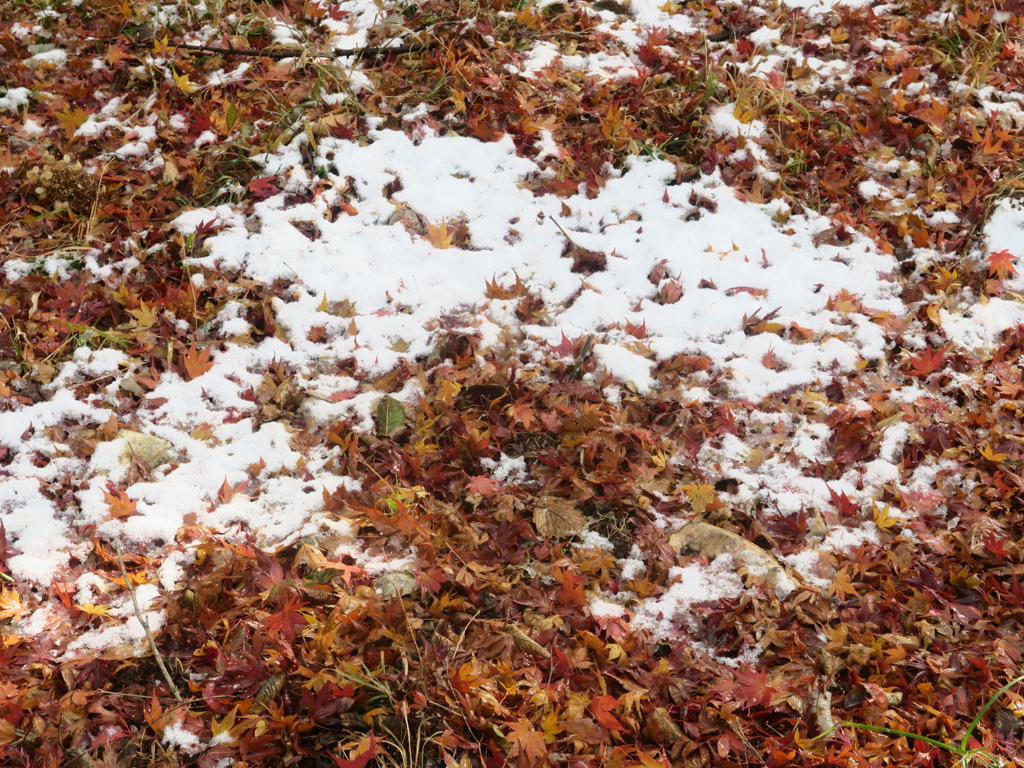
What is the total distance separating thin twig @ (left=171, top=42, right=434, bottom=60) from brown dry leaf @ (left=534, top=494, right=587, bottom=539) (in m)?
2.95

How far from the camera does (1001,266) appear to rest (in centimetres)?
339

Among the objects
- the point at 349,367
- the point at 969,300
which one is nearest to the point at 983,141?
the point at 969,300

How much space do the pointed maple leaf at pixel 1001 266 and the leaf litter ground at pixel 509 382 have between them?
0.6 inches

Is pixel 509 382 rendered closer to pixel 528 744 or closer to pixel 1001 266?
pixel 528 744

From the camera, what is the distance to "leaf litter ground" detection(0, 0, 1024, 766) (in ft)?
7.32

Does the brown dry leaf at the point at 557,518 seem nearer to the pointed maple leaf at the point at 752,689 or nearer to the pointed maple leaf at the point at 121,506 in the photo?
the pointed maple leaf at the point at 752,689

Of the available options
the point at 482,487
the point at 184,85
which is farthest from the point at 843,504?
the point at 184,85

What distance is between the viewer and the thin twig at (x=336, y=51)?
4.28 meters

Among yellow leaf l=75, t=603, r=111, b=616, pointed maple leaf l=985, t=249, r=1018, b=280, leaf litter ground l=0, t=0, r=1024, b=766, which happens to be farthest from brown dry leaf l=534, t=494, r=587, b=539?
pointed maple leaf l=985, t=249, r=1018, b=280

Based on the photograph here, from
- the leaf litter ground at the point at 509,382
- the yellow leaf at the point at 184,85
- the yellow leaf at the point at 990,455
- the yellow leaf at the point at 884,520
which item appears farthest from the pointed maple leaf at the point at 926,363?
the yellow leaf at the point at 184,85

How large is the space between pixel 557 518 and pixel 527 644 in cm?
50

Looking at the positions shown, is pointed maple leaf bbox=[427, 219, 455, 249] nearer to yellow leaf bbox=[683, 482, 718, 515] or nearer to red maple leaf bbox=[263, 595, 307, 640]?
yellow leaf bbox=[683, 482, 718, 515]

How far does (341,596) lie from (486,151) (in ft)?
8.37

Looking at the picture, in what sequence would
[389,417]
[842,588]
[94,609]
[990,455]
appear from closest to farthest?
1. [94,609]
2. [842,588]
3. [990,455]
4. [389,417]
